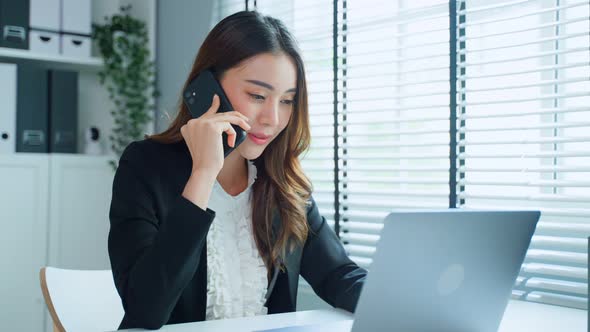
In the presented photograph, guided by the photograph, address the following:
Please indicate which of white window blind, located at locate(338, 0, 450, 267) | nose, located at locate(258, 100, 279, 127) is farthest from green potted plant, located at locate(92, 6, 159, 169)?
nose, located at locate(258, 100, 279, 127)

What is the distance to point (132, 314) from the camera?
131 centimetres

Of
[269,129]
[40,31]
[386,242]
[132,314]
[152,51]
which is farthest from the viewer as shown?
[152,51]

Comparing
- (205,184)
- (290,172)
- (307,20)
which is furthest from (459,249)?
(307,20)

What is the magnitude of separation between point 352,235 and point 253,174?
82 cm

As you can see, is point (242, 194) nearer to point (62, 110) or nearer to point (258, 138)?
point (258, 138)

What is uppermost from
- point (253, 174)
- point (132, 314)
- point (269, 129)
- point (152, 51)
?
point (152, 51)

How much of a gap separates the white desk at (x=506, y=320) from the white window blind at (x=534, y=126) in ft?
0.65

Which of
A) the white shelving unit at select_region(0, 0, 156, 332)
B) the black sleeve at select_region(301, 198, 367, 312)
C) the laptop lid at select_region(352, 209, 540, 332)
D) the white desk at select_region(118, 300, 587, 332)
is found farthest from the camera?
the white shelving unit at select_region(0, 0, 156, 332)

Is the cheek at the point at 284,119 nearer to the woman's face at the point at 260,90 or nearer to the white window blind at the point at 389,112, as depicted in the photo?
the woman's face at the point at 260,90

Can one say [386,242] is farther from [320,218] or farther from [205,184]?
[320,218]

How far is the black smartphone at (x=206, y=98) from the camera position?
63.5 inches

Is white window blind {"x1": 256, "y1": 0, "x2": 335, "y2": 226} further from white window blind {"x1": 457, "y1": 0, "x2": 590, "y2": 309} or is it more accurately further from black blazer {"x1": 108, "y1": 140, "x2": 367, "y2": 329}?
black blazer {"x1": 108, "y1": 140, "x2": 367, "y2": 329}

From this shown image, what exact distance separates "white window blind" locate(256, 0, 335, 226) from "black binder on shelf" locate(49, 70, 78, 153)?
3.59ft

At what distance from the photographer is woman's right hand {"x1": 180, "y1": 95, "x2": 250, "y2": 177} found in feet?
4.77
